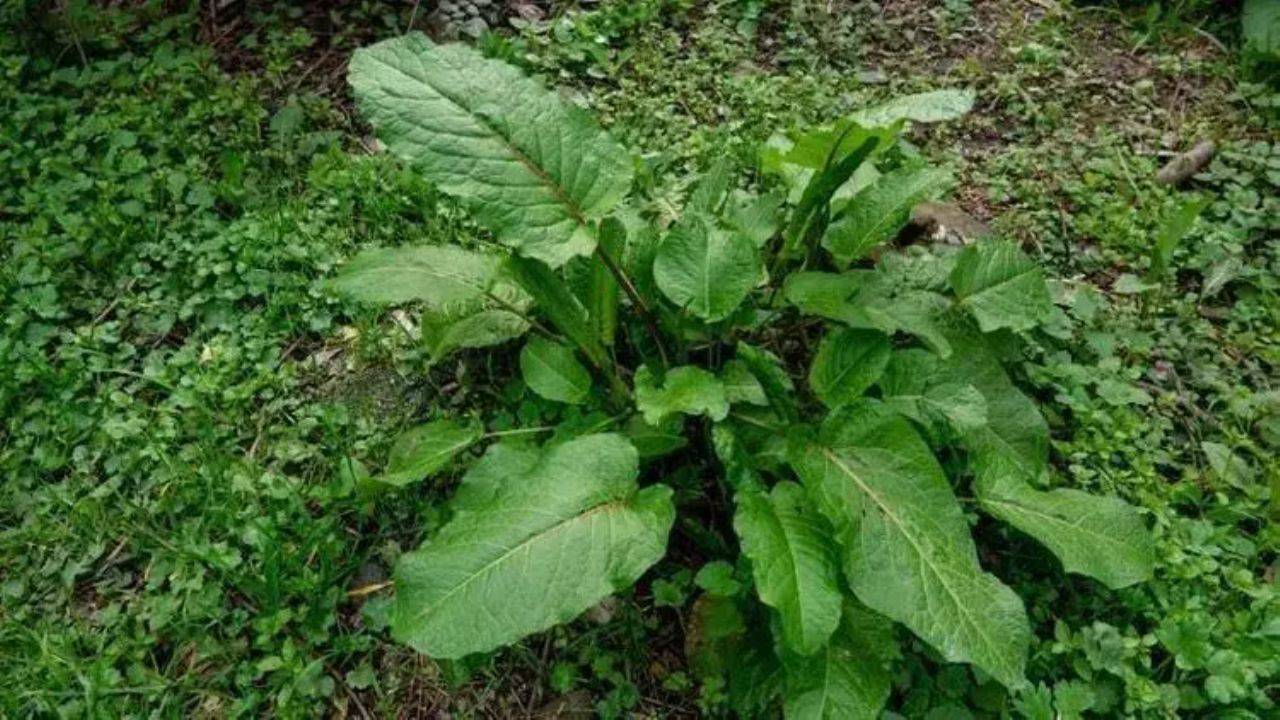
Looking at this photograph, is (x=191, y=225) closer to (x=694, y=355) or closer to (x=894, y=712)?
(x=694, y=355)

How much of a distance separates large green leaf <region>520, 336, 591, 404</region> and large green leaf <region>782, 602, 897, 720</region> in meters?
0.79

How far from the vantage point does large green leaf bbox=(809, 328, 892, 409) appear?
2221 mm

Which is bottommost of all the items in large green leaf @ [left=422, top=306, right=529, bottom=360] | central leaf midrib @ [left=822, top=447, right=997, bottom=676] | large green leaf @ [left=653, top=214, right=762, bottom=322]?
large green leaf @ [left=422, top=306, right=529, bottom=360]

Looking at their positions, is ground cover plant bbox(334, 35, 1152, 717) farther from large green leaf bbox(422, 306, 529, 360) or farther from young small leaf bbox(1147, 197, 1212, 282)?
young small leaf bbox(1147, 197, 1212, 282)

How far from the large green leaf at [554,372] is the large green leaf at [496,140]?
1.09ft

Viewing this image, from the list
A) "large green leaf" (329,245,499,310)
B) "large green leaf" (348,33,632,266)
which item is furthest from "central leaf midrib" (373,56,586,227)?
"large green leaf" (329,245,499,310)

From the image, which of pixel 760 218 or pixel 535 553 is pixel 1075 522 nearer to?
pixel 760 218

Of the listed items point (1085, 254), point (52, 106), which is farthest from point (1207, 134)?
point (52, 106)

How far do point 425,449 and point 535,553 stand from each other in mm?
575

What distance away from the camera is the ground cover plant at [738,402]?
1.88m

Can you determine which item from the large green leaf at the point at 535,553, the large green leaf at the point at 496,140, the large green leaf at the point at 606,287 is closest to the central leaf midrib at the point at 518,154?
the large green leaf at the point at 496,140

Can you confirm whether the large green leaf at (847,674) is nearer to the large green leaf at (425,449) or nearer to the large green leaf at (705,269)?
the large green leaf at (705,269)

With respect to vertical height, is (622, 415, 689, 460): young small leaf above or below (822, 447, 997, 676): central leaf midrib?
below

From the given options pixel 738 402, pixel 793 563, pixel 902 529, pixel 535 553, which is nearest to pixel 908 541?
pixel 902 529
